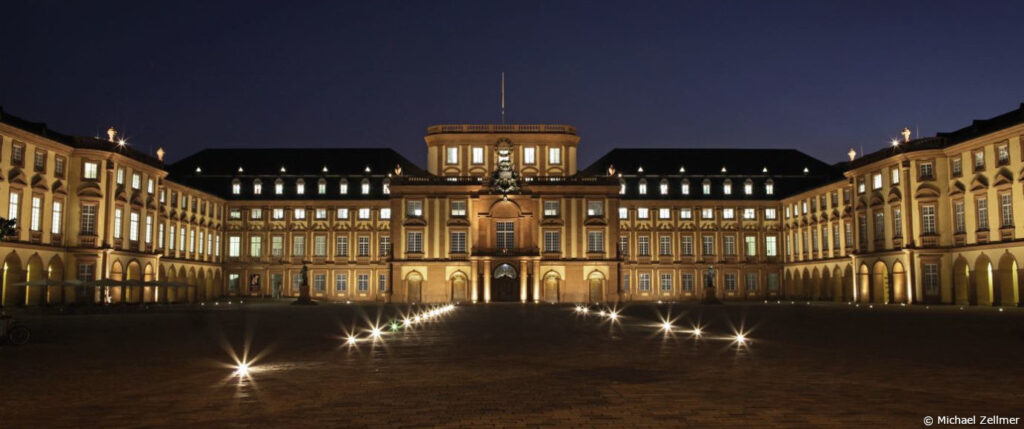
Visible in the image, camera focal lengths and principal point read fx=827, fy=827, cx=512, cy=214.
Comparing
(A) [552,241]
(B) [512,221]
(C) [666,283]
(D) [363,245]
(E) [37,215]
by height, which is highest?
(B) [512,221]

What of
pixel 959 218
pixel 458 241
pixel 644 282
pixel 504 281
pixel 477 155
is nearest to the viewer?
pixel 959 218

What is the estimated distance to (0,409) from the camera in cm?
1132

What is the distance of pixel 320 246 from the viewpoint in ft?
312

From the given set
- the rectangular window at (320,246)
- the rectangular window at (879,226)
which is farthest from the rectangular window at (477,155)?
the rectangular window at (879,226)

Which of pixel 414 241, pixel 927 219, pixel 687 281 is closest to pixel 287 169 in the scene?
pixel 414 241

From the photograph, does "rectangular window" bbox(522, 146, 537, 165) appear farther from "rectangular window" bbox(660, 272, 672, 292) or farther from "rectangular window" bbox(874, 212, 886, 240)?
"rectangular window" bbox(874, 212, 886, 240)

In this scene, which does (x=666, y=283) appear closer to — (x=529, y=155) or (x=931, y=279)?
(x=529, y=155)

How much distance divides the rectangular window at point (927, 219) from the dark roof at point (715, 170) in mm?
31275

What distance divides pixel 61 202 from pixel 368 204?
4062 cm

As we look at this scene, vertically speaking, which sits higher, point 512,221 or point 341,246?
point 512,221

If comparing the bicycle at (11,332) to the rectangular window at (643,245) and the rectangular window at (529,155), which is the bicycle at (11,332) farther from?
the rectangular window at (643,245)

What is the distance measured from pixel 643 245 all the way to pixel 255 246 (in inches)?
1750

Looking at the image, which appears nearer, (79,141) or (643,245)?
(79,141)

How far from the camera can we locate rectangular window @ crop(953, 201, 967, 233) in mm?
59319
